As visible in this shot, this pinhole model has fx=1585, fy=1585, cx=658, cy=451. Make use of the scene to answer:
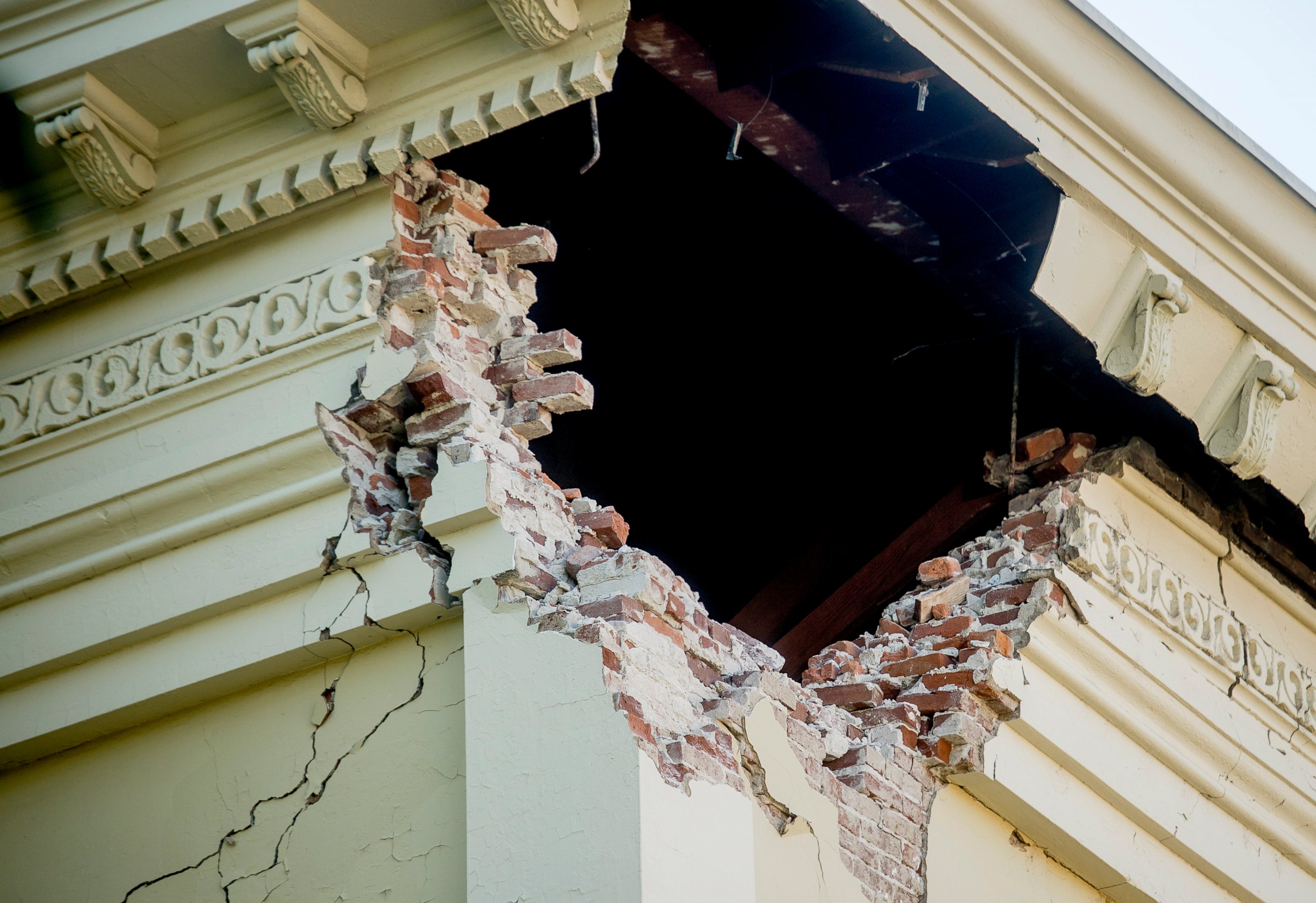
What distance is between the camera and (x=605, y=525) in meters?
4.30

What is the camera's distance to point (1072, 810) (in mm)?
5016

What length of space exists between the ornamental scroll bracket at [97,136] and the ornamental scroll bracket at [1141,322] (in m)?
2.96

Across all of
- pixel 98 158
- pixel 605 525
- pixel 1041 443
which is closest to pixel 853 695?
pixel 605 525

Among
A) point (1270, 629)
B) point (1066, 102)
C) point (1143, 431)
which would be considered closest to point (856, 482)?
point (1143, 431)

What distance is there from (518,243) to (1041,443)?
219 cm

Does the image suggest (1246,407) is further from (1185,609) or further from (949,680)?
(949,680)

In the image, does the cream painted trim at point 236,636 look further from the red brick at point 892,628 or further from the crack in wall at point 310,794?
the red brick at point 892,628

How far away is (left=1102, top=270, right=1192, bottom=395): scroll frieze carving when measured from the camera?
507 centimetres

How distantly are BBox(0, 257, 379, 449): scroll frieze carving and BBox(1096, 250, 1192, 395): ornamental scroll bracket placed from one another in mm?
2345


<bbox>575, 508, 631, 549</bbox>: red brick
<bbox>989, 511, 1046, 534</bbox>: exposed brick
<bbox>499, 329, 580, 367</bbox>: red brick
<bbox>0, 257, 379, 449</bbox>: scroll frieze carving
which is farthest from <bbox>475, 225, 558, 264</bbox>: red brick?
<bbox>989, 511, 1046, 534</bbox>: exposed brick

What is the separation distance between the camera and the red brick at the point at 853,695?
16.4ft

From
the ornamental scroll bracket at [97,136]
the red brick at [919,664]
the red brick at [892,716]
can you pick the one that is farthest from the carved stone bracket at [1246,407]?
the ornamental scroll bracket at [97,136]

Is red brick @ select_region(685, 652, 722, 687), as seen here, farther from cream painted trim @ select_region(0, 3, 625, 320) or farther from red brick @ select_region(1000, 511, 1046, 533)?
red brick @ select_region(1000, 511, 1046, 533)

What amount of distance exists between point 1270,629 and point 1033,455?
1158mm
